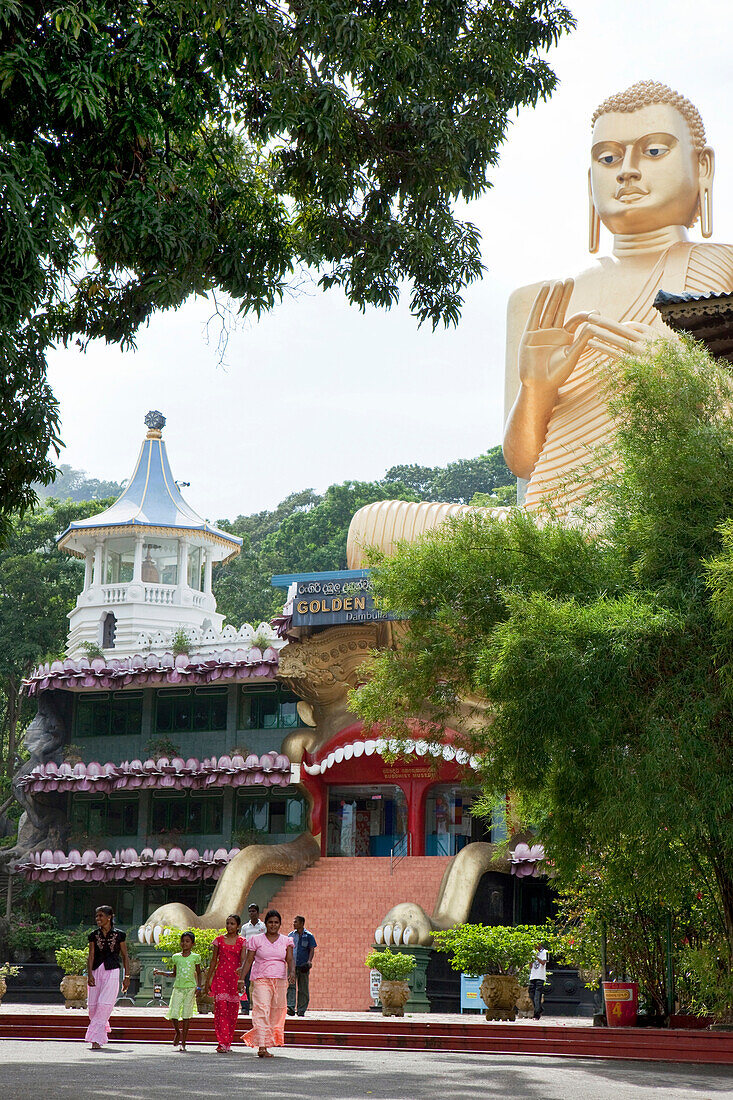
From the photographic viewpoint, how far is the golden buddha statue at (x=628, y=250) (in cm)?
2231

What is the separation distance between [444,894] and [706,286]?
419 inches

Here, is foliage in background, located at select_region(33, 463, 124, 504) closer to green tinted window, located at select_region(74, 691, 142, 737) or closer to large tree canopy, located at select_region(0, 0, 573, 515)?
green tinted window, located at select_region(74, 691, 142, 737)

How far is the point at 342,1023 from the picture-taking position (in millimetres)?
15164

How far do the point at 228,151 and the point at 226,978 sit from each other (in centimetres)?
696

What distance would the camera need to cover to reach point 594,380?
2205 cm

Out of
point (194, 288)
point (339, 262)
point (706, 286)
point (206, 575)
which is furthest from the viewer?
point (206, 575)

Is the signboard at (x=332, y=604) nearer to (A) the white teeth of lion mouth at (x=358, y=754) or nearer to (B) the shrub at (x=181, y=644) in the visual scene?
(A) the white teeth of lion mouth at (x=358, y=754)

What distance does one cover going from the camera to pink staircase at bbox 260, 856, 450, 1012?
22.8m

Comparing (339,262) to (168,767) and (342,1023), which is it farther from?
(168,767)

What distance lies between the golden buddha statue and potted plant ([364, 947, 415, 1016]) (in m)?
7.45

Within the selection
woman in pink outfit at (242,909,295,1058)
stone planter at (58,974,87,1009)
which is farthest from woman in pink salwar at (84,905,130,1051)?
stone planter at (58,974,87,1009)

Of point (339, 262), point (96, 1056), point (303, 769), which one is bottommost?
point (96, 1056)

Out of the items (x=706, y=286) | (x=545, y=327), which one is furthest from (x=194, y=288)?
(x=706, y=286)

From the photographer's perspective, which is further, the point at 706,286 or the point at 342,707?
the point at 342,707
